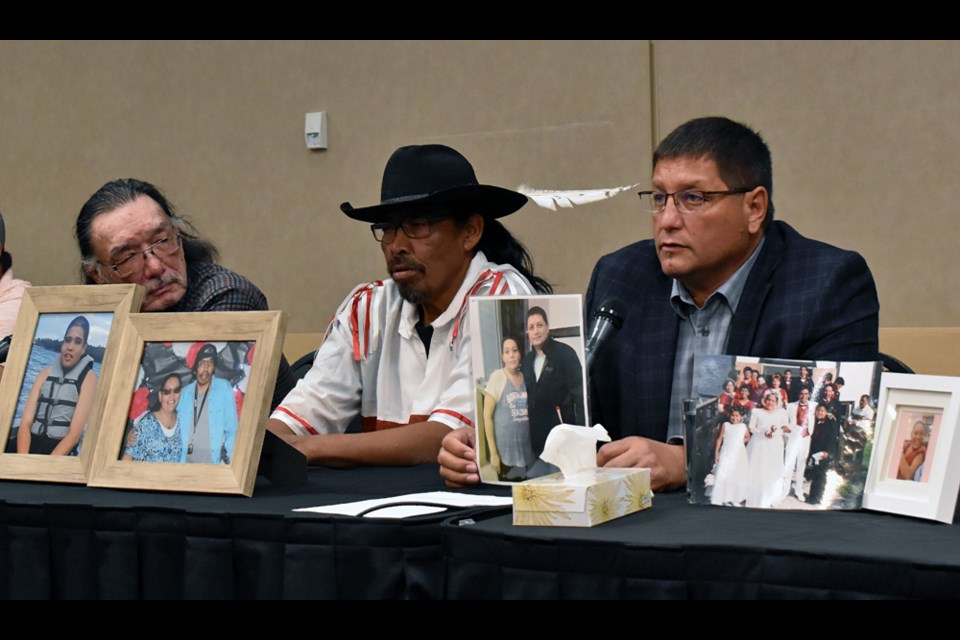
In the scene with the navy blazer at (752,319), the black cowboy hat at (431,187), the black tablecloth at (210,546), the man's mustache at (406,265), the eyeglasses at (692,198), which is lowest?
the black tablecloth at (210,546)

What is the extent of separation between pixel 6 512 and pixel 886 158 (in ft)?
8.82

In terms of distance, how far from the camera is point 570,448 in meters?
1.55

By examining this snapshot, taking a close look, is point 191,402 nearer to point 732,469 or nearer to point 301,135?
point 732,469

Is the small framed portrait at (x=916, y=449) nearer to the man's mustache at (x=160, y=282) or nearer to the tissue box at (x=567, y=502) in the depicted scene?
the tissue box at (x=567, y=502)

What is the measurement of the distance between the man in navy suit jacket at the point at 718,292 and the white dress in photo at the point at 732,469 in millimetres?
413

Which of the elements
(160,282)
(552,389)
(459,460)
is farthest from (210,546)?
(160,282)

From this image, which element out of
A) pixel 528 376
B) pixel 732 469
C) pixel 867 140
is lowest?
pixel 732 469

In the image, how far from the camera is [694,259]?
2055mm

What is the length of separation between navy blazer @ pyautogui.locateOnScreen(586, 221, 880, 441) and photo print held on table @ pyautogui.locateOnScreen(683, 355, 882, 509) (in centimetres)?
38

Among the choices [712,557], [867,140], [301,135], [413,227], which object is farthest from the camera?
[301,135]

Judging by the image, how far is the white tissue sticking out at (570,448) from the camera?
1.55 meters

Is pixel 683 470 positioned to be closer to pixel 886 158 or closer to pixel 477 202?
pixel 477 202

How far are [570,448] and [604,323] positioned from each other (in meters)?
0.35

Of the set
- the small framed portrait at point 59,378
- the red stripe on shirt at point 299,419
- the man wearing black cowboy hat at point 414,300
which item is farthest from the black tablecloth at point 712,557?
the red stripe on shirt at point 299,419
